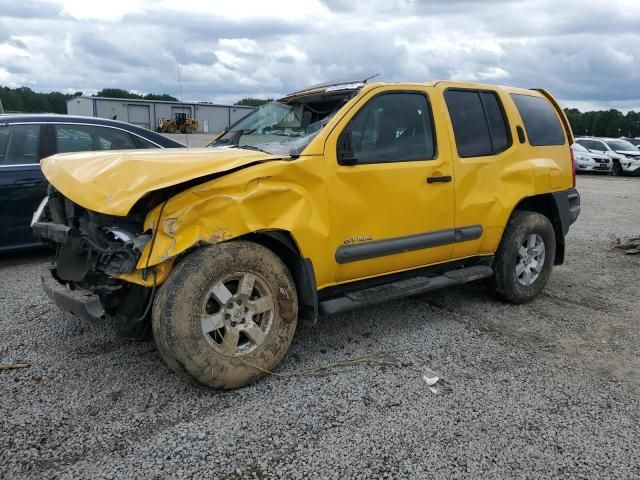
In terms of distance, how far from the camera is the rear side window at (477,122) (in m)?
4.48

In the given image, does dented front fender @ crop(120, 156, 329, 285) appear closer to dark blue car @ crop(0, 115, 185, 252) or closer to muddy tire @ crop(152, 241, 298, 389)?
muddy tire @ crop(152, 241, 298, 389)

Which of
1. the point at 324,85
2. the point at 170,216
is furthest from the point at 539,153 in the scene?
the point at 170,216

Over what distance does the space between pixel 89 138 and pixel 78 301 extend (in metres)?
3.66

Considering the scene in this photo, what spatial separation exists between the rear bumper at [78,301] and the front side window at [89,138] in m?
3.06

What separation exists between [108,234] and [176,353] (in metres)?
0.87

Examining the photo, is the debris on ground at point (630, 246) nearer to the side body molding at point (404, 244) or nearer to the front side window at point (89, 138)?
the side body molding at point (404, 244)

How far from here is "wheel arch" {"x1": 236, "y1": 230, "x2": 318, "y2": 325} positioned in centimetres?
349

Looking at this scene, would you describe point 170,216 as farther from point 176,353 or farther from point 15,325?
point 15,325

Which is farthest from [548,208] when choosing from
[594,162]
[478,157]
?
[594,162]

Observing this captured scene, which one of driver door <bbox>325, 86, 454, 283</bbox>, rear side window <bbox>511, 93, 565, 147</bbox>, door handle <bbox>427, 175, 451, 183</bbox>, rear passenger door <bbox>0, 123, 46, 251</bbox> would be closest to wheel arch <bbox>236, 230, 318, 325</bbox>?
driver door <bbox>325, 86, 454, 283</bbox>

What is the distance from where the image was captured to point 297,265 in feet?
11.9

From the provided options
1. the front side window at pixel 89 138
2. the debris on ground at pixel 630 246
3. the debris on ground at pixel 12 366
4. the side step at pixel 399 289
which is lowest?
the debris on ground at pixel 12 366

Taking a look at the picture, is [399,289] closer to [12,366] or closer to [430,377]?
[430,377]

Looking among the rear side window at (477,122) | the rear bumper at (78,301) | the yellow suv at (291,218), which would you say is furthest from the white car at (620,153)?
the rear bumper at (78,301)
